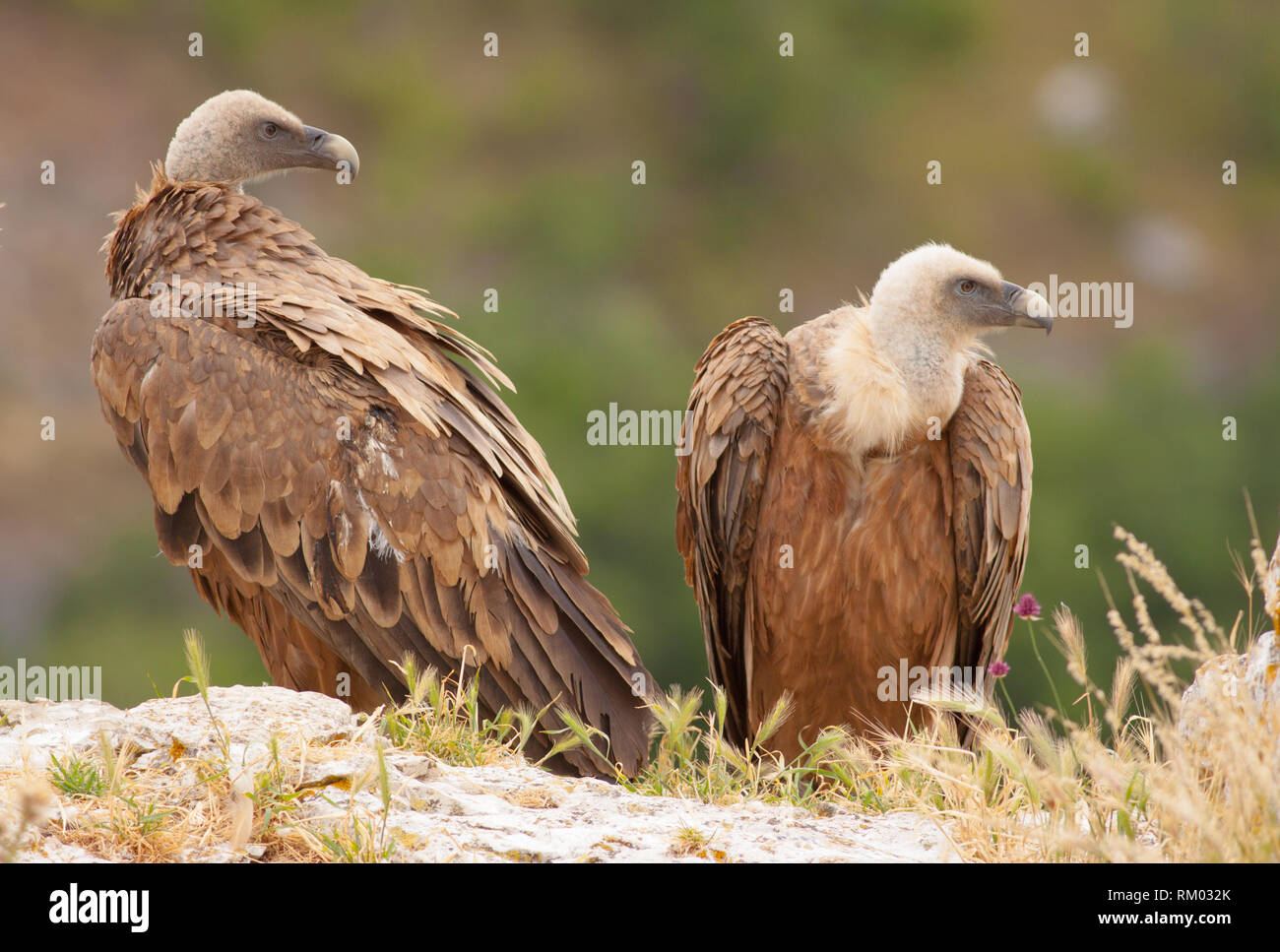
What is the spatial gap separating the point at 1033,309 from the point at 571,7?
43.8 m

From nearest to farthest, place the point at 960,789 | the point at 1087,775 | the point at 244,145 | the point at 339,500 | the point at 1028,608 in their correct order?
the point at 960,789, the point at 1087,775, the point at 1028,608, the point at 339,500, the point at 244,145

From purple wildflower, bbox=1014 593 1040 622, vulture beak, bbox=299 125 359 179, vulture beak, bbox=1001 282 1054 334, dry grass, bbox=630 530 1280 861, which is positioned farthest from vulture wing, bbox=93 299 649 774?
vulture beak, bbox=1001 282 1054 334

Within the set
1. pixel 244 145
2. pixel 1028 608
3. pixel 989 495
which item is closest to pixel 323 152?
pixel 244 145

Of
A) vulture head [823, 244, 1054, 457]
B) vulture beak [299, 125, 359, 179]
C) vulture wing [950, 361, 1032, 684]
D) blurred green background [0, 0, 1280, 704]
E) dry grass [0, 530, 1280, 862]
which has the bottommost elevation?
dry grass [0, 530, 1280, 862]

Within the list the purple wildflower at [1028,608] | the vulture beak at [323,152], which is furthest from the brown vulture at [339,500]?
the purple wildflower at [1028,608]

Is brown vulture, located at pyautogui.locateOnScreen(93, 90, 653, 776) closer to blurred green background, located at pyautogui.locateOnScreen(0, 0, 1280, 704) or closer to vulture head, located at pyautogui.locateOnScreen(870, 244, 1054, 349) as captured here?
vulture head, located at pyautogui.locateOnScreen(870, 244, 1054, 349)

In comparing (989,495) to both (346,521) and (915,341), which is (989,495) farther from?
(346,521)

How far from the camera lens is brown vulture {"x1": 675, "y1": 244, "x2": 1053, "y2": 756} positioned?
6.36 meters

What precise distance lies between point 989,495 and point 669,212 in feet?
124

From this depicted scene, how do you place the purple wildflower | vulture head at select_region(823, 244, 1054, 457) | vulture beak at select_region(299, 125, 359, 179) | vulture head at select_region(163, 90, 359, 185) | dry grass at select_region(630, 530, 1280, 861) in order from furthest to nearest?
vulture beak at select_region(299, 125, 359, 179)
vulture head at select_region(163, 90, 359, 185)
vulture head at select_region(823, 244, 1054, 457)
the purple wildflower
dry grass at select_region(630, 530, 1280, 861)

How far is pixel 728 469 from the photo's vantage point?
6.50 m

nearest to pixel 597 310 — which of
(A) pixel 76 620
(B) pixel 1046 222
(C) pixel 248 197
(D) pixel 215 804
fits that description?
(A) pixel 76 620

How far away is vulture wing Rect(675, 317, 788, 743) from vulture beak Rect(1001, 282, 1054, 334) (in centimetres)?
90

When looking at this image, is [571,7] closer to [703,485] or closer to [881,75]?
[881,75]
